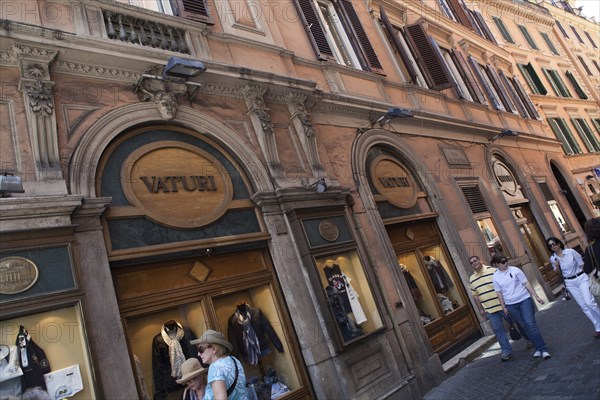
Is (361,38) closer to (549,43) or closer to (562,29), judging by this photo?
(549,43)

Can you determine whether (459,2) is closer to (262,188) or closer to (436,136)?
(436,136)

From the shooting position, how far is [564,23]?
26109 mm

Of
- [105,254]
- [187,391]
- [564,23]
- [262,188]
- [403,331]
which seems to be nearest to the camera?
[187,391]

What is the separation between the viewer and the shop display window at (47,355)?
3.43m

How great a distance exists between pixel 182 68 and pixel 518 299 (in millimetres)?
5697

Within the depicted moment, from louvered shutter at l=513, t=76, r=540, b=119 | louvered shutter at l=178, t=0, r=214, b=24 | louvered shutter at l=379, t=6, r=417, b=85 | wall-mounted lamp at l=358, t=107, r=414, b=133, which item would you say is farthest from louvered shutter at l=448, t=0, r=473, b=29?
louvered shutter at l=178, t=0, r=214, b=24

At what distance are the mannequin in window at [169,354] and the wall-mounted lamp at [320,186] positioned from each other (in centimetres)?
277

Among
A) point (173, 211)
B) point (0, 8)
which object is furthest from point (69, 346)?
point (0, 8)

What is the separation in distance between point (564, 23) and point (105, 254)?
3147cm

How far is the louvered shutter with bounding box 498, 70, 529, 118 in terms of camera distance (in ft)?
52.6

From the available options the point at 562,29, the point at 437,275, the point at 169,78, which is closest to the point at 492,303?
the point at 437,275

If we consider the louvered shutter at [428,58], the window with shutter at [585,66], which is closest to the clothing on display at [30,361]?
the louvered shutter at [428,58]

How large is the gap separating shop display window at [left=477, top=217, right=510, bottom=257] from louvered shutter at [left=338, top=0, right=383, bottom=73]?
4.59 m

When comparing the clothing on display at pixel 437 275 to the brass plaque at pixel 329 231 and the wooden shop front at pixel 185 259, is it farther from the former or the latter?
the wooden shop front at pixel 185 259
